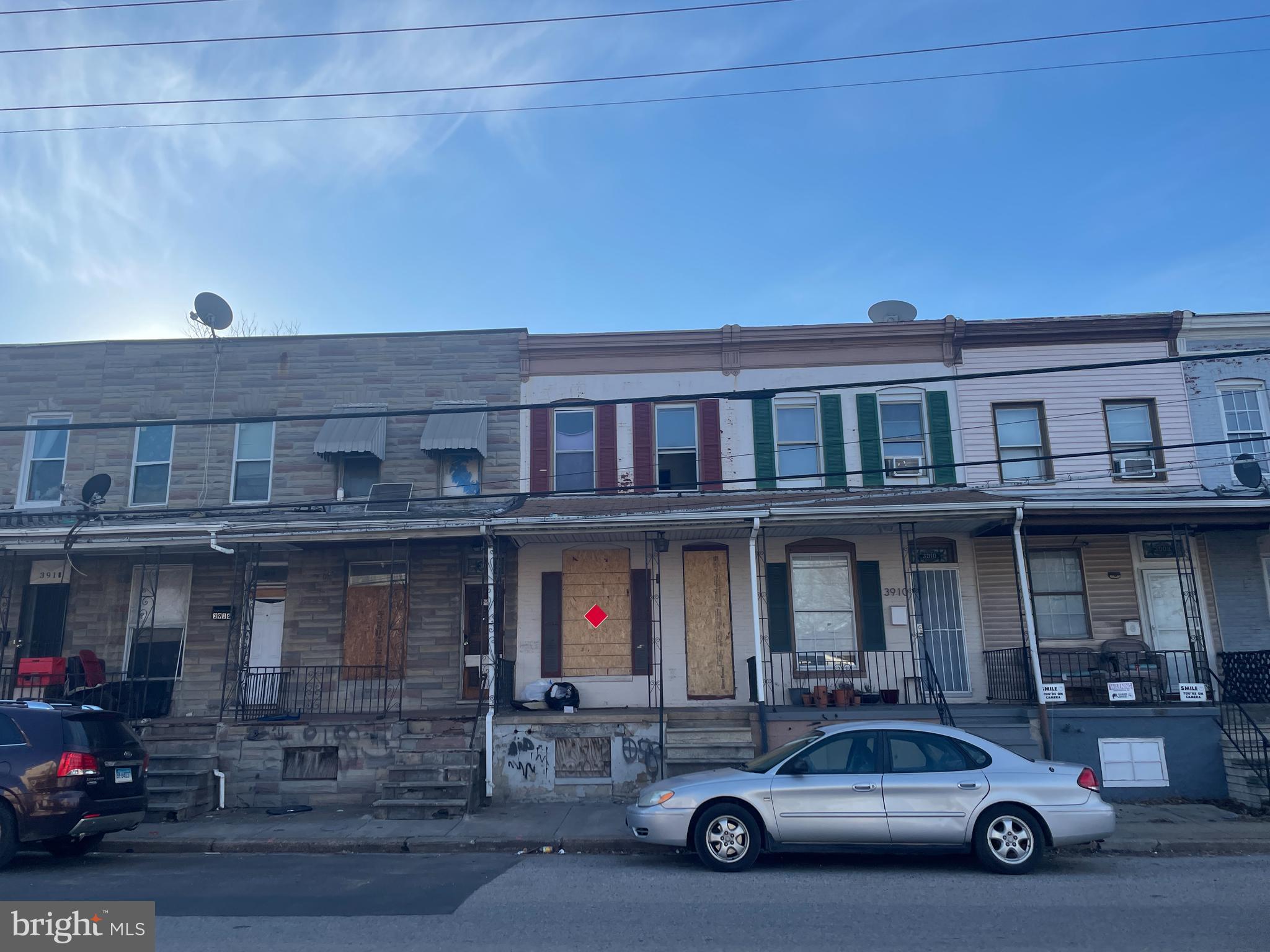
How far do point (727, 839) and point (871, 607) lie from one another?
7.32 meters

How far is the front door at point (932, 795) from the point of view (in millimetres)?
8242

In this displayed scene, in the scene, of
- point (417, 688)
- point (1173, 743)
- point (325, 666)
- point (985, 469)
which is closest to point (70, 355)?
point (325, 666)

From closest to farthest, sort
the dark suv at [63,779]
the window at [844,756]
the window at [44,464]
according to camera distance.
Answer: the window at [844,756] < the dark suv at [63,779] < the window at [44,464]

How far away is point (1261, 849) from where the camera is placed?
9.71 meters

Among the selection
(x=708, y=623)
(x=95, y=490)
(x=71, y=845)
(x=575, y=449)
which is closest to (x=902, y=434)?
(x=708, y=623)

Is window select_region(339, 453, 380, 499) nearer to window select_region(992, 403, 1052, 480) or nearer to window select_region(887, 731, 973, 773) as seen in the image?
window select_region(887, 731, 973, 773)

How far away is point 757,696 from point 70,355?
46.1ft

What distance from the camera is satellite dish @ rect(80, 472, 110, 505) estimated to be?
1537 centimetres

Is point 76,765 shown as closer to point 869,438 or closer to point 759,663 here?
point 759,663

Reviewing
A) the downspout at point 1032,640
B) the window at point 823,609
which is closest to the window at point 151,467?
the window at point 823,609

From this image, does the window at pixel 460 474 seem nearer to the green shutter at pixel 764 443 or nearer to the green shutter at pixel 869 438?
the green shutter at pixel 764 443

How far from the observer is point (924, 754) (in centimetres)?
855

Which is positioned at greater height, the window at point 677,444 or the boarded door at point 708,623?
the window at point 677,444

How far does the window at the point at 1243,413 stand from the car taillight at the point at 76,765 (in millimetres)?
17355
